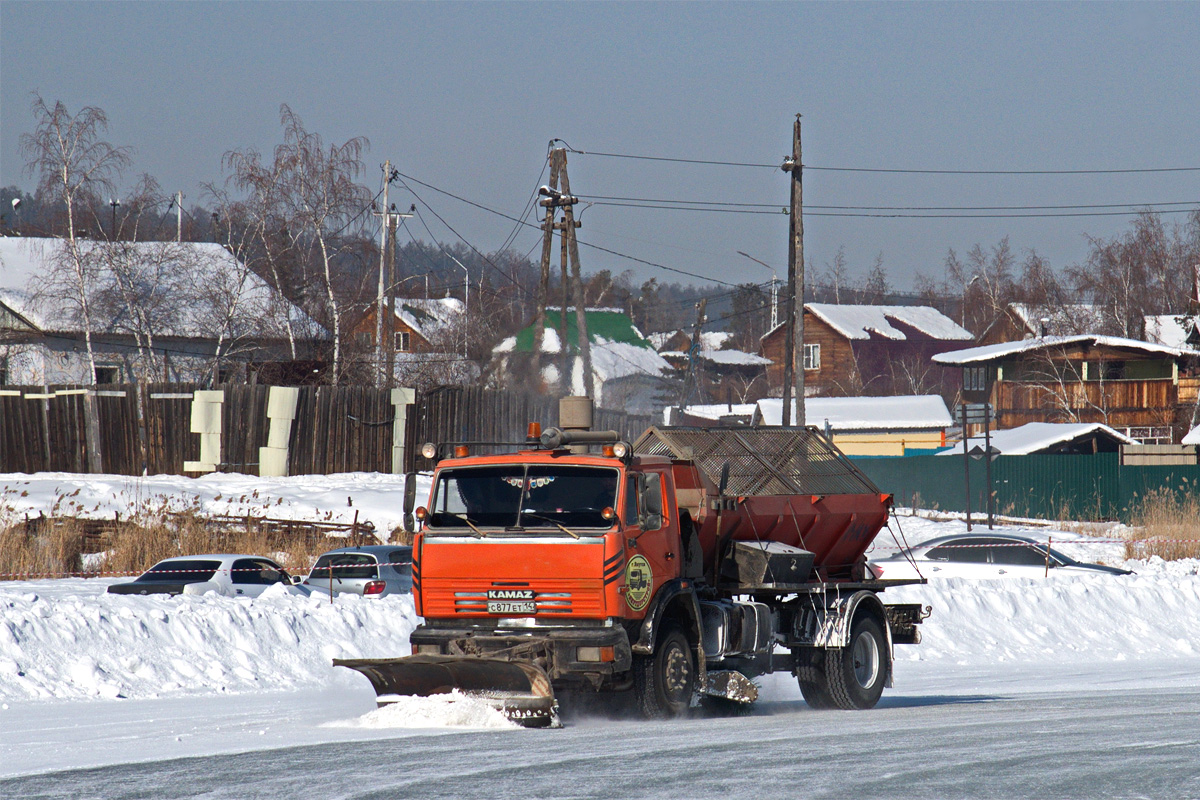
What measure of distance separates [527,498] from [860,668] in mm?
4824

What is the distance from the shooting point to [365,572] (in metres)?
21.4

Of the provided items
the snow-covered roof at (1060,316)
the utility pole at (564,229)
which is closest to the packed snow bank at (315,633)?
the utility pole at (564,229)

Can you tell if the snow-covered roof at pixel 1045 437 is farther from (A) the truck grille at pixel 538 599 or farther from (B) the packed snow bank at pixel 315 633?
(A) the truck grille at pixel 538 599

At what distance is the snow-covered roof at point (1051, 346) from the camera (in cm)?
6119

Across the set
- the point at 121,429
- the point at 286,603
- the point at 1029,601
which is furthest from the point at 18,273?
the point at 1029,601

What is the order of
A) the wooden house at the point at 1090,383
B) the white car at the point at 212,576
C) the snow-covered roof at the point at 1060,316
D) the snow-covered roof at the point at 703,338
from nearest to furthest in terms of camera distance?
the white car at the point at 212,576 < the wooden house at the point at 1090,383 < the snow-covered roof at the point at 1060,316 < the snow-covered roof at the point at 703,338

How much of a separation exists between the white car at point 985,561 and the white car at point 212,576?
36.5 ft

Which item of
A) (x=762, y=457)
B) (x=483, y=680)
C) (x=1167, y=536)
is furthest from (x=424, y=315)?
(x=483, y=680)

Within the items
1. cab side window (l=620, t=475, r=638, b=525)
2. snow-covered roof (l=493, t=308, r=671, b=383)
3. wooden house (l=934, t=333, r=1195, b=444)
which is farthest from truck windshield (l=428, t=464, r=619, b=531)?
snow-covered roof (l=493, t=308, r=671, b=383)

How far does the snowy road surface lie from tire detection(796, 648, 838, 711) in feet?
1.54

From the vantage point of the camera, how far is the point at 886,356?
98.8 metres

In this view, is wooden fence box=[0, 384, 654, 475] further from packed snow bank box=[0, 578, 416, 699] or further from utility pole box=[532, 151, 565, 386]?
packed snow bank box=[0, 578, 416, 699]

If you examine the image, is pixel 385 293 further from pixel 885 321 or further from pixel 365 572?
pixel 885 321

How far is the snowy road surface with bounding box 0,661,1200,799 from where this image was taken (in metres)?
8.31
